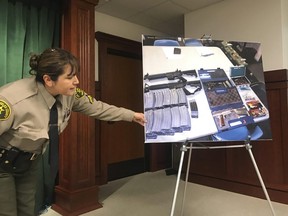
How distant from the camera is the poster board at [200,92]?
175cm

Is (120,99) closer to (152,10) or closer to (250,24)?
(152,10)

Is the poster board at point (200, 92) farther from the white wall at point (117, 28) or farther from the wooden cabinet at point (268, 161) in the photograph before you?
the white wall at point (117, 28)

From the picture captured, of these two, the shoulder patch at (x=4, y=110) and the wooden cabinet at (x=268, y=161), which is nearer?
the shoulder patch at (x=4, y=110)

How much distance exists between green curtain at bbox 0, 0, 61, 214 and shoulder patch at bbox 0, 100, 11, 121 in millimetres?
1184

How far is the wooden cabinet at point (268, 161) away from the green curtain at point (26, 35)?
6.49 feet

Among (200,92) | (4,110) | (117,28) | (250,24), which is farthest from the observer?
(117,28)

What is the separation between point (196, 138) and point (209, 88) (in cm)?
40

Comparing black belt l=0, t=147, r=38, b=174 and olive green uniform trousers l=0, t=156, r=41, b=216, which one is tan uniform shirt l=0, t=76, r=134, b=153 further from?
olive green uniform trousers l=0, t=156, r=41, b=216

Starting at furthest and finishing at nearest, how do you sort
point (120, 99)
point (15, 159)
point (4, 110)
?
point (120, 99)
point (15, 159)
point (4, 110)

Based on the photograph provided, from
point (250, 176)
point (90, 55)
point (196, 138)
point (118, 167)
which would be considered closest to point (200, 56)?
point (196, 138)

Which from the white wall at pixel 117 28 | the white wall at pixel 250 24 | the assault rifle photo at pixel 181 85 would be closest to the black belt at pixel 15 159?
the assault rifle photo at pixel 181 85

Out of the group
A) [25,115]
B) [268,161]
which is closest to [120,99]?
[268,161]

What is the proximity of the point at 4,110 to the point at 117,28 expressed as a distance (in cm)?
264

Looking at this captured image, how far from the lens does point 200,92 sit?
1.82 metres
